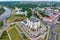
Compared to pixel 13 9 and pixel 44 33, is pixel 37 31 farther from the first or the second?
pixel 13 9

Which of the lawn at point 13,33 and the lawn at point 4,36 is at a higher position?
the lawn at point 4,36

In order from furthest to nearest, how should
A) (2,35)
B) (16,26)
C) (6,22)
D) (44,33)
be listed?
(6,22) → (16,26) → (44,33) → (2,35)

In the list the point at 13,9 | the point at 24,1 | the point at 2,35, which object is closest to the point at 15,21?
the point at 2,35

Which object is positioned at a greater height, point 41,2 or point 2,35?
point 2,35

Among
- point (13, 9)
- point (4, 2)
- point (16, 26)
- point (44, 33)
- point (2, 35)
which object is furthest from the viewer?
point (4, 2)

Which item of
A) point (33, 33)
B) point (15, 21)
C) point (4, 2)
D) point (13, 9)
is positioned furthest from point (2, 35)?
point (4, 2)

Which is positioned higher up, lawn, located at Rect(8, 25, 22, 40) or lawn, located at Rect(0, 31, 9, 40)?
lawn, located at Rect(0, 31, 9, 40)

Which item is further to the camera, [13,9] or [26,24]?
[13,9]

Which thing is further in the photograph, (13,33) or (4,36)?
(13,33)

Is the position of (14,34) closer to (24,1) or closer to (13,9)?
(13,9)
